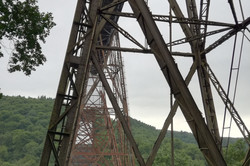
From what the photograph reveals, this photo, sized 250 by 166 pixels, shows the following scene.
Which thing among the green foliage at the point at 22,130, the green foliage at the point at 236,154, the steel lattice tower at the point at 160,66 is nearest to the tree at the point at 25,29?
the steel lattice tower at the point at 160,66

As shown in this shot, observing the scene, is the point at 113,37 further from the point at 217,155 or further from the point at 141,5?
the point at 217,155

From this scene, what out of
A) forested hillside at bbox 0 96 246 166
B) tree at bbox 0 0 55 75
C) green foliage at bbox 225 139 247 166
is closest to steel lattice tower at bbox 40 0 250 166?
tree at bbox 0 0 55 75

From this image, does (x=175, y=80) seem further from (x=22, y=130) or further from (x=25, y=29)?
(x=22, y=130)

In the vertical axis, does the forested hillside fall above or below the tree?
below

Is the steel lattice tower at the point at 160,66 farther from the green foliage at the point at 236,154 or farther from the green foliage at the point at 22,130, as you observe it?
the green foliage at the point at 22,130

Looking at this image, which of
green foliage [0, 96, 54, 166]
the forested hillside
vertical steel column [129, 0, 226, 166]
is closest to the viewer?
vertical steel column [129, 0, 226, 166]

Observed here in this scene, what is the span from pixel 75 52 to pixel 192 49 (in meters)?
3.39

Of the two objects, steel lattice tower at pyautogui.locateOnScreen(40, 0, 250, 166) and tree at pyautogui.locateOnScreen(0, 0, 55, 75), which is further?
tree at pyautogui.locateOnScreen(0, 0, 55, 75)

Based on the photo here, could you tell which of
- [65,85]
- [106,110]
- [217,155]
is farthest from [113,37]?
[217,155]

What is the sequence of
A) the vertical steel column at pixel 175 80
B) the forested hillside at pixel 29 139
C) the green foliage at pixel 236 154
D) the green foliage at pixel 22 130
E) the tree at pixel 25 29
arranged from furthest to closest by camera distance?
the green foliage at pixel 22 130, the forested hillside at pixel 29 139, the green foliage at pixel 236 154, the tree at pixel 25 29, the vertical steel column at pixel 175 80

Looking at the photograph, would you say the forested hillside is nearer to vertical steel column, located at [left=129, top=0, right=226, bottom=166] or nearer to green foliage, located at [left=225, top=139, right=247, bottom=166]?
green foliage, located at [left=225, top=139, right=247, bottom=166]

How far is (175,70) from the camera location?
379 centimetres

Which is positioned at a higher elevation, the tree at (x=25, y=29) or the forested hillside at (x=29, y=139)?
the tree at (x=25, y=29)

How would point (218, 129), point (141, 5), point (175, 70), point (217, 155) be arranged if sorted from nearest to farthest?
point (217, 155) → point (175, 70) → point (141, 5) → point (218, 129)
